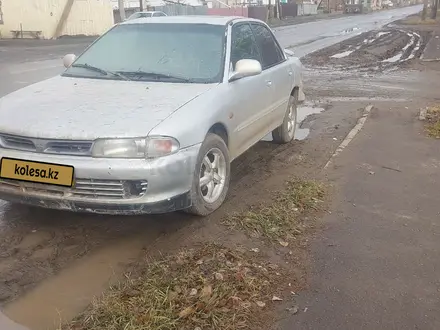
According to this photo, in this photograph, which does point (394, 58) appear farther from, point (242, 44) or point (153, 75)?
point (153, 75)

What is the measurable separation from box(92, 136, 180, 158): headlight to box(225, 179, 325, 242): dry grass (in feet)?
3.18

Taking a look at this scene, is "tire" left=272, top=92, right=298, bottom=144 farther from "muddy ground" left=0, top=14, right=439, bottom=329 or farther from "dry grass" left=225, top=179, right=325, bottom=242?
"dry grass" left=225, top=179, right=325, bottom=242

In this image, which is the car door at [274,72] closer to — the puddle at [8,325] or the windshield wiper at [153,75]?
the windshield wiper at [153,75]

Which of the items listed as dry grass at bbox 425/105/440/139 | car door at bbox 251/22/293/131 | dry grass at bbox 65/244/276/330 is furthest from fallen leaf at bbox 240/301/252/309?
dry grass at bbox 425/105/440/139

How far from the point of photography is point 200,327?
297cm

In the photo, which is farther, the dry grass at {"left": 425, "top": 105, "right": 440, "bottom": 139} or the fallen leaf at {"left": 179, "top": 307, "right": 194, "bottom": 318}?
the dry grass at {"left": 425, "top": 105, "right": 440, "bottom": 139}

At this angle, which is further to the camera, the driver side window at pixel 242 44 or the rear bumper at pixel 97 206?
the driver side window at pixel 242 44

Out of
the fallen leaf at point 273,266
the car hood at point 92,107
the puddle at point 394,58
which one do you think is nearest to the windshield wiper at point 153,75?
the car hood at point 92,107

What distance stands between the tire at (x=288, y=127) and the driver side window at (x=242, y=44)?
51.6 inches

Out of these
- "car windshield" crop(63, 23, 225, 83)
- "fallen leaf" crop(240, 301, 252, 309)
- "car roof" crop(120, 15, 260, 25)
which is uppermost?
"car roof" crop(120, 15, 260, 25)

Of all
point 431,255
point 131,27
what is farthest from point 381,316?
point 131,27

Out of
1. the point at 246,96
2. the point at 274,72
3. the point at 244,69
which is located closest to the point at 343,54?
the point at 274,72

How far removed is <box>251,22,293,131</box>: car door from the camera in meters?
5.95

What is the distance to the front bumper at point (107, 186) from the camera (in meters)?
3.71
